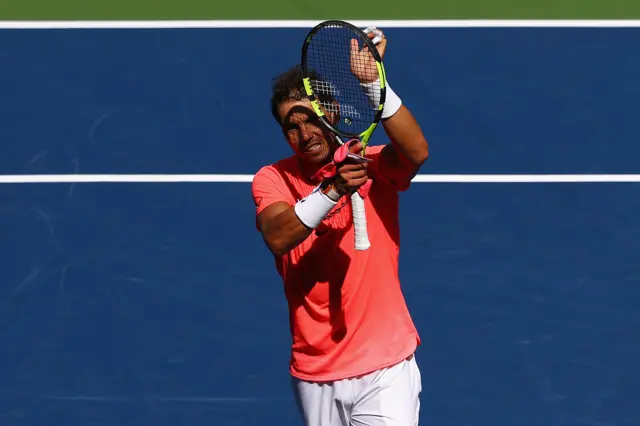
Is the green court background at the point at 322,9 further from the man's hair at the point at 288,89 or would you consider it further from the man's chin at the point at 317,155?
the man's chin at the point at 317,155

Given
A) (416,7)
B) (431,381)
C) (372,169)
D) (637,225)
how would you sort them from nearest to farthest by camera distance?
1. (372,169)
2. (431,381)
3. (637,225)
4. (416,7)

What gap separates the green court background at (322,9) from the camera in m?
9.14

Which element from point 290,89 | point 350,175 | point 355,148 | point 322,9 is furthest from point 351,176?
point 322,9

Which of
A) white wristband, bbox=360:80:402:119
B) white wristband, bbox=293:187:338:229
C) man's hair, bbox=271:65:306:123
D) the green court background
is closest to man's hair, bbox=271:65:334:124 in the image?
man's hair, bbox=271:65:306:123

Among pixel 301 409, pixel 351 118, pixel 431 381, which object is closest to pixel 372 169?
pixel 351 118

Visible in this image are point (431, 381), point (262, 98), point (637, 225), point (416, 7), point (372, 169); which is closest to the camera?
point (372, 169)

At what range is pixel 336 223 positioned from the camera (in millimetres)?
5020

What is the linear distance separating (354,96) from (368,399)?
124cm

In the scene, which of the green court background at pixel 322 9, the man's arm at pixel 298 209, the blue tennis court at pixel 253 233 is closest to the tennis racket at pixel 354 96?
the man's arm at pixel 298 209

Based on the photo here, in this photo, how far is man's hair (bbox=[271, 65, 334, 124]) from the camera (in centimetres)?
490

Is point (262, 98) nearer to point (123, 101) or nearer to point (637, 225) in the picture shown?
point (123, 101)

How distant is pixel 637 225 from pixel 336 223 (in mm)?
3368

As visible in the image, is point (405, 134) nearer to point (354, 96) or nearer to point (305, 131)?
point (305, 131)

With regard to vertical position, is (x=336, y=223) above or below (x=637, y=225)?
above
